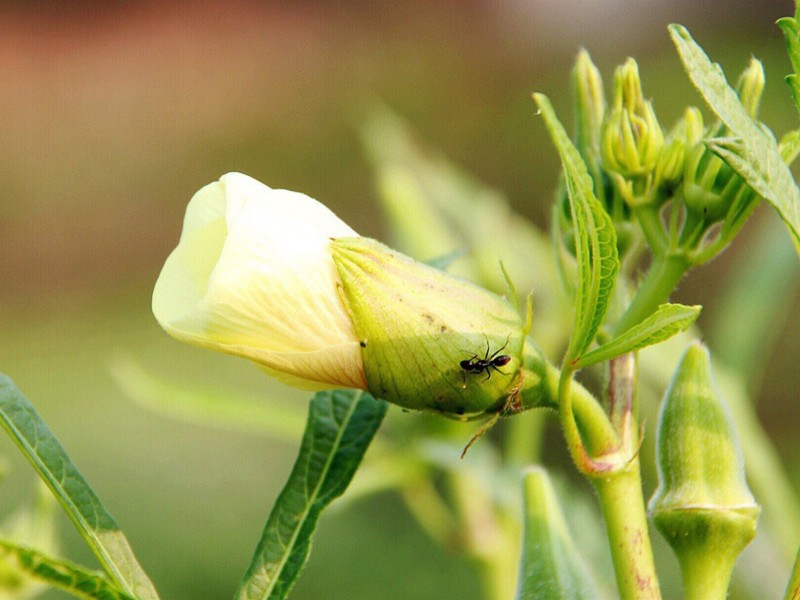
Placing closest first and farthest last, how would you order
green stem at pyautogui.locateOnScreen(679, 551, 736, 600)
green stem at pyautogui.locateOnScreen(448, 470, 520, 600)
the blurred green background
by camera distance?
green stem at pyautogui.locateOnScreen(679, 551, 736, 600), green stem at pyautogui.locateOnScreen(448, 470, 520, 600), the blurred green background

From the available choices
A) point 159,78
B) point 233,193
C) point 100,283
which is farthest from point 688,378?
point 159,78

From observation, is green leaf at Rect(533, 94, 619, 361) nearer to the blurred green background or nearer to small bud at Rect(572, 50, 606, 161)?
small bud at Rect(572, 50, 606, 161)

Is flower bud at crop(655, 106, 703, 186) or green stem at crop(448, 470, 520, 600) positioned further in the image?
green stem at crop(448, 470, 520, 600)

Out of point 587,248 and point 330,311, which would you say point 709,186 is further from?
point 330,311

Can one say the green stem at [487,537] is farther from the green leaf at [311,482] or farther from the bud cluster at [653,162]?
the bud cluster at [653,162]

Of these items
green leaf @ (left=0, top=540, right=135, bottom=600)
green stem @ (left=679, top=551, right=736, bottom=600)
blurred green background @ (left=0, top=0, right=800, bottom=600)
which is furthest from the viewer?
blurred green background @ (left=0, top=0, right=800, bottom=600)

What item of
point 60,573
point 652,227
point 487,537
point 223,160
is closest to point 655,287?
point 652,227

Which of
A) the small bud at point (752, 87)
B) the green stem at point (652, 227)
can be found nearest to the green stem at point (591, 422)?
the green stem at point (652, 227)

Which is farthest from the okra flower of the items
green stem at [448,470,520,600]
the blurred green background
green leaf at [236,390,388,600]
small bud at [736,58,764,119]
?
the blurred green background

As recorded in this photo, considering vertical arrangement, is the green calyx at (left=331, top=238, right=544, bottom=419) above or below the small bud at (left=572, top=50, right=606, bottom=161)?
below
